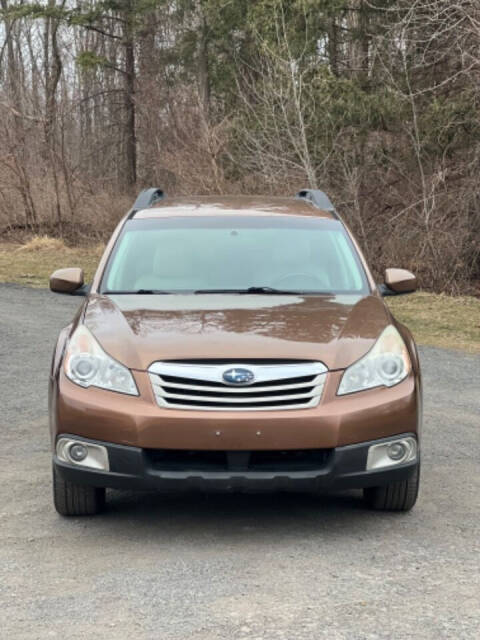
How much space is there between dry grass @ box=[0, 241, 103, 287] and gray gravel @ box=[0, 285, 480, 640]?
14129 millimetres

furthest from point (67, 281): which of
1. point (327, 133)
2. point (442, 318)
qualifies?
point (327, 133)

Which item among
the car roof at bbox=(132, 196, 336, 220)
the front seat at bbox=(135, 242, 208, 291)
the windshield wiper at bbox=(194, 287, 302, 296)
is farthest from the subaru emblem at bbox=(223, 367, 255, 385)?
the car roof at bbox=(132, 196, 336, 220)

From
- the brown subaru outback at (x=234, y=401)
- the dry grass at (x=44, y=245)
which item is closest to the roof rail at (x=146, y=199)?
the brown subaru outback at (x=234, y=401)

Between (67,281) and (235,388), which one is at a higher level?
(67,281)

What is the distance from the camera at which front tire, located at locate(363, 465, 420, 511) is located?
5.13m

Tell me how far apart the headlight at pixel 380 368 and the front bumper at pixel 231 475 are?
0.29m

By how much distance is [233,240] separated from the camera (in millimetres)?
6293

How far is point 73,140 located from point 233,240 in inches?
1033

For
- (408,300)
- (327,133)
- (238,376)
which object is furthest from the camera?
(327,133)

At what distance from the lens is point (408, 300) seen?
1692 centimetres

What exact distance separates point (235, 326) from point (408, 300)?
40.3 ft

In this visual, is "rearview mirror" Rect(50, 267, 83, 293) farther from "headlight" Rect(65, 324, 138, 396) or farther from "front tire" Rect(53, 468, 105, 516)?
"front tire" Rect(53, 468, 105, 516)

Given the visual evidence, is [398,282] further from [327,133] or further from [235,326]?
[327,133]

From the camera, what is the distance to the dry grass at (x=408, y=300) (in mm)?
13385
